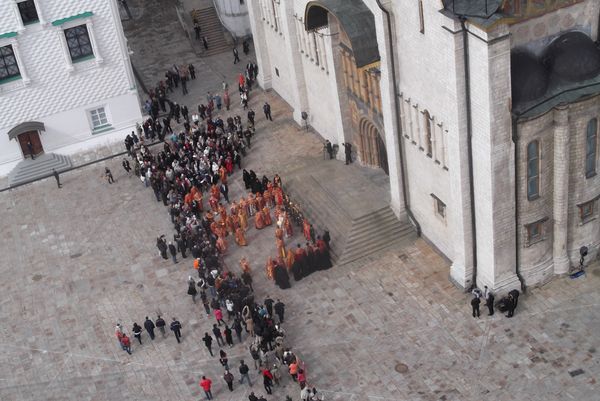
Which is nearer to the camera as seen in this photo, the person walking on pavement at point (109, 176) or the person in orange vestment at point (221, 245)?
the person in orange vestment at point (221, 245)

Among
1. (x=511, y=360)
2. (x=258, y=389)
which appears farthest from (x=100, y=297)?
(x=511, y=360)

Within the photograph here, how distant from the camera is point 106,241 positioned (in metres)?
58.3

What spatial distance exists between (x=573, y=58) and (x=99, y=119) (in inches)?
1409

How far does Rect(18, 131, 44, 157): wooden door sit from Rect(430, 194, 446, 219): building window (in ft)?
95.8

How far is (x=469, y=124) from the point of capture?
44.1 meters

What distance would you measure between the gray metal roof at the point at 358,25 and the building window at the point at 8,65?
22441 millimetres

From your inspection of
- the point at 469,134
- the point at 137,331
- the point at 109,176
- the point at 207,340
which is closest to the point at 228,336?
the point at 207,340

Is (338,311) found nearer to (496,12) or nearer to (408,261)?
(408,261)

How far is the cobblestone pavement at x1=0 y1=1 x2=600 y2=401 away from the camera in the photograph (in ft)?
146

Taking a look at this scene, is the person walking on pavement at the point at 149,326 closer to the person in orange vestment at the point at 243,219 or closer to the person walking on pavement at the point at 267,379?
the person walking on pavement at the point at 267,379

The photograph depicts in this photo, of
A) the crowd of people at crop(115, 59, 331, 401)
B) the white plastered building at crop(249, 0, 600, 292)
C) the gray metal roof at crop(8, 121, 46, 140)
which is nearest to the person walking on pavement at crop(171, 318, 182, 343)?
the crowd of people at crop(115, 59, 331, 401)

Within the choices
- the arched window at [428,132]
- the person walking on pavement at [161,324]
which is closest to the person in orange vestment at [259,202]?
the person walking on pavement at [161,324]

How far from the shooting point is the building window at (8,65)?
2490 inches

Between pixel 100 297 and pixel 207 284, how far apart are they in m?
6.08
